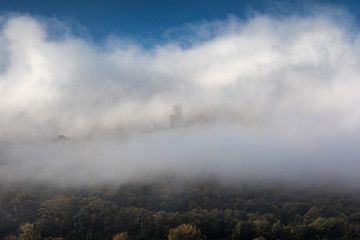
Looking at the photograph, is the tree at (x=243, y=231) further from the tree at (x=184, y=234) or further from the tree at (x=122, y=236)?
the tree at (x=122, y=236)

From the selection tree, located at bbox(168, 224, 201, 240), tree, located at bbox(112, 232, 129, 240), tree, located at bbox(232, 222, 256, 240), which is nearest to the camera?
tree, located at bbox(168, 224, 201, 240)

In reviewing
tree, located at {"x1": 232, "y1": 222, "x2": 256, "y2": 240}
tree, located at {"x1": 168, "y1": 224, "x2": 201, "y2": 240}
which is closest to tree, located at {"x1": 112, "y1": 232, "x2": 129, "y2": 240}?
tree, located at {"x1": 168, "y1": 224, "x2": 201, "y2": 240}

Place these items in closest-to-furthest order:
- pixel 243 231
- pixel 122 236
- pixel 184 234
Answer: pixel 184 234 < pixel 122 236 < pixel 243 231

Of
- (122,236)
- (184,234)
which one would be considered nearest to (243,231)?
(184,234)

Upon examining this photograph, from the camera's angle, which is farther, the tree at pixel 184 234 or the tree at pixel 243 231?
the tree at pixel 243 231

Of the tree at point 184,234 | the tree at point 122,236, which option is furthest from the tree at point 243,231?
the tree at point 122,236

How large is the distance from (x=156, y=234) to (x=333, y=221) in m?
83.1

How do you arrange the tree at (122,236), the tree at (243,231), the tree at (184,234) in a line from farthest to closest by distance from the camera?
the tree at (243,231), the tree at (122,236), the tree at (184,234)

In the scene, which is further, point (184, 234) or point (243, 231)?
point (243, 231)

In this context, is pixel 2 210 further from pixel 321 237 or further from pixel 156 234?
pixel 321 237

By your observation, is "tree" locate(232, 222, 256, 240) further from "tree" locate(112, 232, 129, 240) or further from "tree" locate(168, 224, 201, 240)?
"tree" locate(112, 232, 129, 240)

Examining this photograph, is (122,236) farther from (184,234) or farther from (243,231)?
(243,231)

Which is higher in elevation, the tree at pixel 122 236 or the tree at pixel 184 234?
the tree at pixel 184 234

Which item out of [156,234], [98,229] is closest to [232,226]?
[156,234]
